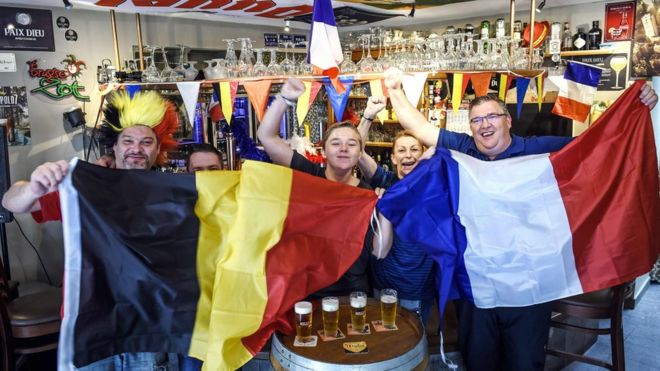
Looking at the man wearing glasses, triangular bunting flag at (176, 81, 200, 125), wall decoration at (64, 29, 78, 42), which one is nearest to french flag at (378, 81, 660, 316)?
the man wearing glasses

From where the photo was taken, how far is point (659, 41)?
5.13 metres

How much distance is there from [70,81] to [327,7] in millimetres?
3072

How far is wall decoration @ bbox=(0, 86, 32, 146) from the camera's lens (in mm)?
4664

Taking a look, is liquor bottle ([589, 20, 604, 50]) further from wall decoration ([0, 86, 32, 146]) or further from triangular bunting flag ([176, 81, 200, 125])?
wall decoration ([0, 86, 32, 146])

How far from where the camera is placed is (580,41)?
213 inches

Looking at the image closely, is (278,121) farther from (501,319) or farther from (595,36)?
(595,36)

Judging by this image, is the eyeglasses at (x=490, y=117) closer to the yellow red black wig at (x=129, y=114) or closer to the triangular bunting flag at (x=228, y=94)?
the yellow red black wig at (x=129, y=114)

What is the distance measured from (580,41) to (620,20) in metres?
0.41

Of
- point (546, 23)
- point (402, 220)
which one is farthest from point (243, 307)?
point (546, 23)

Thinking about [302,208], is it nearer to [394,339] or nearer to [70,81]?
[394,339]

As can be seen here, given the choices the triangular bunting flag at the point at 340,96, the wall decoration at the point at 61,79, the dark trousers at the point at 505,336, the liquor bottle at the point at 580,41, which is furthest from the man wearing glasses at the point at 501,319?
the wall decoration at the point at 61,79

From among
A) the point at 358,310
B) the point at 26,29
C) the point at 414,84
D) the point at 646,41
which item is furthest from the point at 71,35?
the point at 646,41

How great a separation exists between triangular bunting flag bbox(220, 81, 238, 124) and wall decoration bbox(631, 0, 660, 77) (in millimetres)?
3929

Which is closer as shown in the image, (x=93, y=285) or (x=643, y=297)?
(x=93, y=285)
